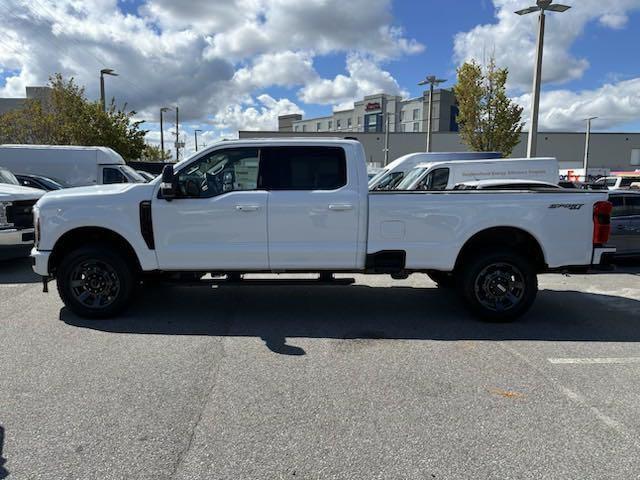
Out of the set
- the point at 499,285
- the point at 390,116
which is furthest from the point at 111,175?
the point at 390,116

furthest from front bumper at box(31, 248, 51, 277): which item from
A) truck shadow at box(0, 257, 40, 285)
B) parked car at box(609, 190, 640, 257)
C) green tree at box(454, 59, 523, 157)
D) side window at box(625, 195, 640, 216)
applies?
green tree at box(454, 59, 523, 157)

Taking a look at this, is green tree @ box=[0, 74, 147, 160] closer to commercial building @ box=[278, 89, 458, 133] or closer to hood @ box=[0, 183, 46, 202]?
hood @ box=[0, 183, 46, 202]

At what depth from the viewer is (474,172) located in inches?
498

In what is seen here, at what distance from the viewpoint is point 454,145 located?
65500mm

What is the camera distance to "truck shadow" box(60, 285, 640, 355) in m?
5.27

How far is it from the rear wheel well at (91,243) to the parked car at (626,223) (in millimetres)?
8478

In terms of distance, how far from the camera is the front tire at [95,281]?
5.50m

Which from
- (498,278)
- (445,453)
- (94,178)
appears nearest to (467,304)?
(498,278)

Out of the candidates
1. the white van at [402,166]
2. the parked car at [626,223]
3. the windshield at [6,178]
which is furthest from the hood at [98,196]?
the white van at [402,166]

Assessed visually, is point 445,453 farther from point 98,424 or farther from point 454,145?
point 454,145

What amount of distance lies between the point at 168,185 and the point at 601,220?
495 cm

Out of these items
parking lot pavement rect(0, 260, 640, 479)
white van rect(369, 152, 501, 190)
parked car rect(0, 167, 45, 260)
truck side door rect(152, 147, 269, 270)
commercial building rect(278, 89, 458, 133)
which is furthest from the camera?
commercial building rect(278, 89, 458, 133)

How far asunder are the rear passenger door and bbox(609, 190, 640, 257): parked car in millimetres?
6293

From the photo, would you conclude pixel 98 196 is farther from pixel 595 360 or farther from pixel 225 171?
pixel 595 360
